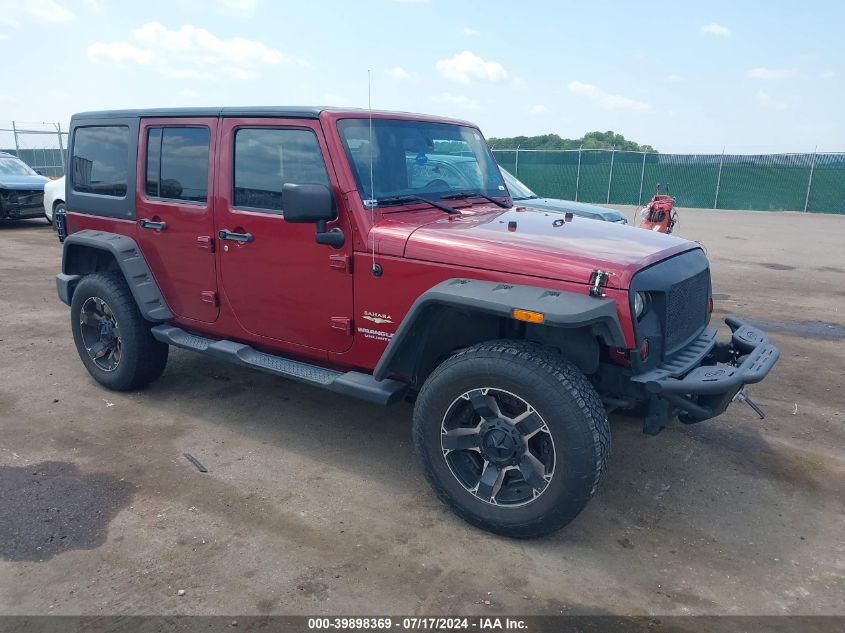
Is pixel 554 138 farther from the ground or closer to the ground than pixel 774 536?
farther from the ground

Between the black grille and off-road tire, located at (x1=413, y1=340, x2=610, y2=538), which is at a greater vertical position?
the black grille

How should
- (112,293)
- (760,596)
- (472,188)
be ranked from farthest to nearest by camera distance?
(112,293)
(472,188)
(760,596)

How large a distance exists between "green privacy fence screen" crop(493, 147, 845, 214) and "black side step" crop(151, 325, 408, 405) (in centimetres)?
2179

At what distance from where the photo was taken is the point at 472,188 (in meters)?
4.52

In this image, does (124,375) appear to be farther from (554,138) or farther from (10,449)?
(554,138)

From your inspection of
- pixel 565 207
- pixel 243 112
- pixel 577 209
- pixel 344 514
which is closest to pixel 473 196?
pixel 243 112

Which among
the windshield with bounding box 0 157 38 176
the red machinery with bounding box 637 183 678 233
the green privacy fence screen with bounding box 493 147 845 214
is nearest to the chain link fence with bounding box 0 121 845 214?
the green privacy fence screen with bounding box 493 147 845 214

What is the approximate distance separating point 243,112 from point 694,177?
83.6ft

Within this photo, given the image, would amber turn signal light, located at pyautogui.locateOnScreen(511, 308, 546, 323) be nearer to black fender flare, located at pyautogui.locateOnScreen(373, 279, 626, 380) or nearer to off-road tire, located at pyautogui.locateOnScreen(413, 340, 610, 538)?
black fender flare, located at pyautogui.locateOnScreen(373, 279, 626, 380)

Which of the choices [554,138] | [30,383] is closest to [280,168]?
[30,383]

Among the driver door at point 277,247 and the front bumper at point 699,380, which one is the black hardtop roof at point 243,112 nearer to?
the driver door at point 277,247

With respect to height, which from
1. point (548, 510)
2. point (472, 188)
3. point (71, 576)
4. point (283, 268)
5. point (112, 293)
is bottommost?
point (71, 576)

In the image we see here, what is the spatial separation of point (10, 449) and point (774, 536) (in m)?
4.48

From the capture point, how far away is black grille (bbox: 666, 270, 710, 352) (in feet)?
11.1
